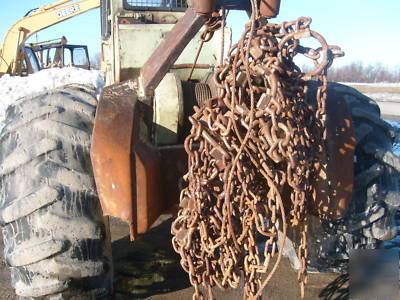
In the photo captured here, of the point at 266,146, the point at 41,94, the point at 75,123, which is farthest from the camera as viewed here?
the point at 41,94

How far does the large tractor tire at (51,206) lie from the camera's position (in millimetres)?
2029

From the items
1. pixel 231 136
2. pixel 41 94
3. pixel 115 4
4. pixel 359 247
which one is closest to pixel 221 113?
pixel 231 136

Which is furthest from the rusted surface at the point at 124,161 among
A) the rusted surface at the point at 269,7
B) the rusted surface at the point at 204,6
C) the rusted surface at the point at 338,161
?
the rusted surface at the point at 338,161

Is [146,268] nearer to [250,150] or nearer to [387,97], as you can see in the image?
[250,150]

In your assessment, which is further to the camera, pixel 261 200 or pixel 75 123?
pixel 75 123

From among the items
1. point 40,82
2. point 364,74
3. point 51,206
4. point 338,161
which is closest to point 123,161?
point 51,206

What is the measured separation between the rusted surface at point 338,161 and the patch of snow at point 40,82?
21.9 feet

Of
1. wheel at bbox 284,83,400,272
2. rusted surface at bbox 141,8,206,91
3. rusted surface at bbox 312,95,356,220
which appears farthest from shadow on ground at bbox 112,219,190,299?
rusted surface at bbox 141,8,206,91

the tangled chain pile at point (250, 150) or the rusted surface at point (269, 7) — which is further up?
the rusted surface at point (269, 7)

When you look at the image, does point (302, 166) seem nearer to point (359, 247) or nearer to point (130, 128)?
point (130, 128)

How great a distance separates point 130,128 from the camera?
6.06 ft

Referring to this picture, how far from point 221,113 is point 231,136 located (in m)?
0.11

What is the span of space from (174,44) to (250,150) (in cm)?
60

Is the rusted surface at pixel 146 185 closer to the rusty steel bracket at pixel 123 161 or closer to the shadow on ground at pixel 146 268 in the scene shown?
the rusty steel bracket at pixel 123 161
